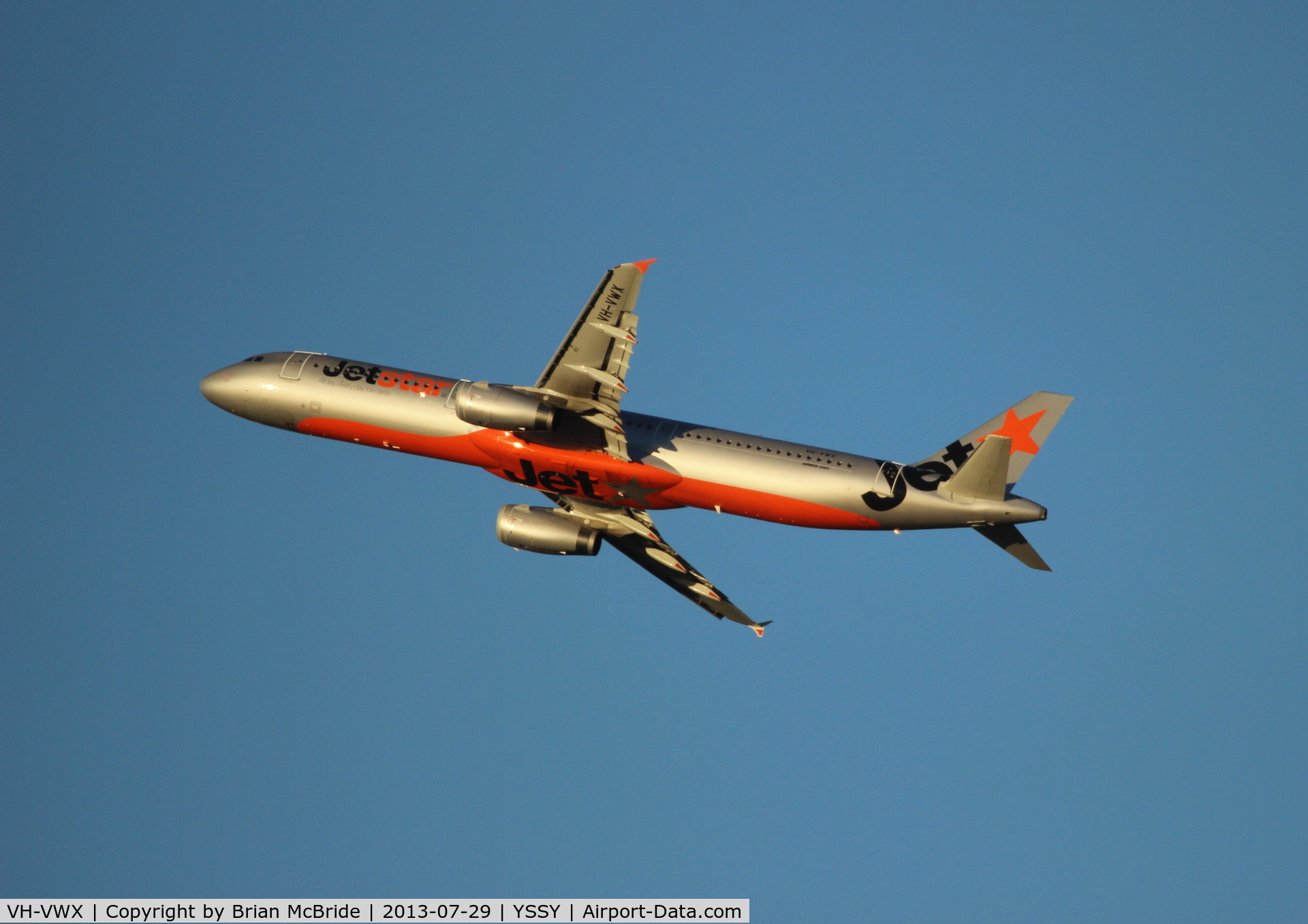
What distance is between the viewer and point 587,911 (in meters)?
43.6

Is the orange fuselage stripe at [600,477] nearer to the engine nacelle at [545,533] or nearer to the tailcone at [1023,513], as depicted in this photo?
the engine nacelle at [545,533]

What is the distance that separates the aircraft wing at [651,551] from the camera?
165ft

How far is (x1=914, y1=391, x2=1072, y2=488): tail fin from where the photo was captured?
4753 centimetres

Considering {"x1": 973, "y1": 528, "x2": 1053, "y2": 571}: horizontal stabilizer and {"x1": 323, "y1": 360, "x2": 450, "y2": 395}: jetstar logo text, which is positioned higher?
{"x1": 323, "y1": 360, "x2": 450, "y2": 395}: jetstar logo text

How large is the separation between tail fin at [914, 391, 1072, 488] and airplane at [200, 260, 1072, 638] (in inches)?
2.2

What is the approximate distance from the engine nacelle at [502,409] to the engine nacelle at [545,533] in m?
7.15

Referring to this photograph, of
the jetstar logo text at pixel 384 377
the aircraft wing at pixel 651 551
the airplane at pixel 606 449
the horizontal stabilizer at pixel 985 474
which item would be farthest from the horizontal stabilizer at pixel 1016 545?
the jetstar logo text at pixel 384 377

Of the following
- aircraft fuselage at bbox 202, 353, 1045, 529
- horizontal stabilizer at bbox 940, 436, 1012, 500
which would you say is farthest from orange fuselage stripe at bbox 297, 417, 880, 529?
horizontal stabilizer at bbox 940, 436, 1012, 500

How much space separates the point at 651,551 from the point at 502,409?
1213 cm

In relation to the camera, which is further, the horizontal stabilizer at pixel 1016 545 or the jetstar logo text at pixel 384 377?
the jetstar logo text at pixel 384 377

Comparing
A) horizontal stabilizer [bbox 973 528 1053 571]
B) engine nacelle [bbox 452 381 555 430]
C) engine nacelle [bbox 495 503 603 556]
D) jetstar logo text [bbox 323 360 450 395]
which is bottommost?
horizontal stabilizer [bbox 973 528 1053 571]

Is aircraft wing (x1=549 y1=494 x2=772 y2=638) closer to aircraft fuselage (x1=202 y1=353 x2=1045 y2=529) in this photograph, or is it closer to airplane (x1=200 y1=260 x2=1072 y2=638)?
airplane (x1=200 y1=260 x2=1072 y2=638)

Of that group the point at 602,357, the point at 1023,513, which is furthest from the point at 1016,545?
the point at 602,357

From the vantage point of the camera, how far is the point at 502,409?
43.4 metres
